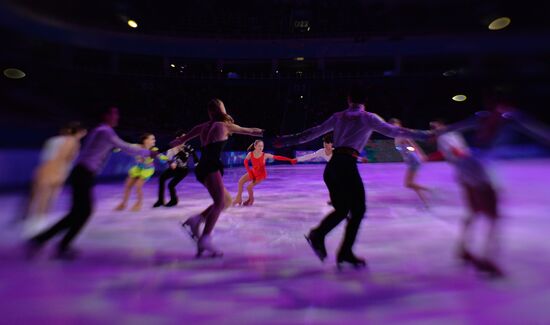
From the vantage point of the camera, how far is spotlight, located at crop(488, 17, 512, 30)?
19.8 ft

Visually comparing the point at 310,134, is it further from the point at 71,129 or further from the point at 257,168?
the point at 71,129

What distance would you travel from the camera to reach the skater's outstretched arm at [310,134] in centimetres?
301

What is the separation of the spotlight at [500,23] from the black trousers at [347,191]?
5182 millimetres

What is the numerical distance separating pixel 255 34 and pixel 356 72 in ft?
27.9

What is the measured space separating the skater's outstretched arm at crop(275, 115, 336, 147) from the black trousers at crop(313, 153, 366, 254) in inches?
11.2

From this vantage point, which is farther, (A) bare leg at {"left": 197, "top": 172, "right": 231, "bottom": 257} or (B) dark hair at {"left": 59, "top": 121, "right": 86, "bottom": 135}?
(B) dark hair at {"left": 59, "top": 121, "right": 86, "bottom": 135}

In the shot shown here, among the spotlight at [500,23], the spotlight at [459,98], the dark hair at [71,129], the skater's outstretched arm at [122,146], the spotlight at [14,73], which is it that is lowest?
the skater's outstretched arm at [122,146]

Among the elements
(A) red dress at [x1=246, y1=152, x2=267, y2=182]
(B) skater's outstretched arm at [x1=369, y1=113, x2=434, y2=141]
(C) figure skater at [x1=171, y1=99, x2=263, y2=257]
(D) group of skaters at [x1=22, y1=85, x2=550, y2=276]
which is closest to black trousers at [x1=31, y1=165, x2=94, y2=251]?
(D) group of skaters at [x1=22, y1=85, x2=550, y2=276]

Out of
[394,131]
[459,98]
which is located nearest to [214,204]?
[394,131]

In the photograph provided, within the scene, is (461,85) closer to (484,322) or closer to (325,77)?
(325,77)

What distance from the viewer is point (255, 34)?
2411cm

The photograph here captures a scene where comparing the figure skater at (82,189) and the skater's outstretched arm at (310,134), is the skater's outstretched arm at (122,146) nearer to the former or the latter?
the figure skater at (82,189)

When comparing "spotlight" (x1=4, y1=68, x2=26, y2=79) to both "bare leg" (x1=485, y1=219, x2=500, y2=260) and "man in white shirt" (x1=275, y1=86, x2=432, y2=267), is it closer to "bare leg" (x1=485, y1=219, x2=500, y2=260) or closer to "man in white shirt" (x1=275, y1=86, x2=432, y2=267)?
"man in white shirt" (x1=275, y1=86, x2=432, y2=267)

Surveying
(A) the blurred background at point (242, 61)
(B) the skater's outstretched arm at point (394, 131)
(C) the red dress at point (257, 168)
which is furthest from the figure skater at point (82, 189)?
(A) the blurred background at point (242, 61)
